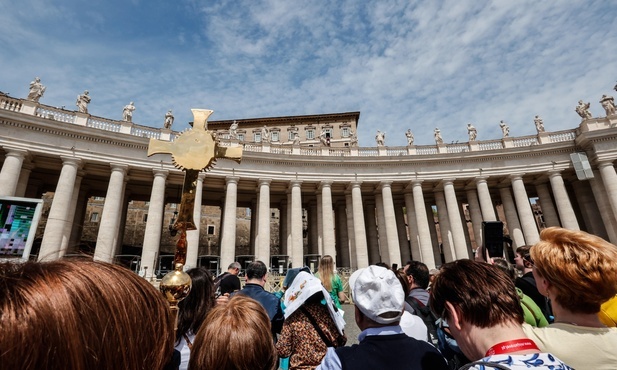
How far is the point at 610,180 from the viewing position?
25.2 meters

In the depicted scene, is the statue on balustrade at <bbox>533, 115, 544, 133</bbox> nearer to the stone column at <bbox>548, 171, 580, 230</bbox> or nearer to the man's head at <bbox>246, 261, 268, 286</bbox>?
the stone column at <bbox>548, 171, 580, 230</bbox>

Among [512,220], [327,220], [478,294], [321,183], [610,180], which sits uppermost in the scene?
[321,183]

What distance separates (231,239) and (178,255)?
21802 millimetres

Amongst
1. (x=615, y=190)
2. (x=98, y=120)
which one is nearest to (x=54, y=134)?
(x=98, y=120)

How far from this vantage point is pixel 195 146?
A: 155 inches

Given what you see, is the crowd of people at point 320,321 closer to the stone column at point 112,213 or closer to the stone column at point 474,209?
the stone column at point 112,213

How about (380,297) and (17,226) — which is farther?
(17,226)

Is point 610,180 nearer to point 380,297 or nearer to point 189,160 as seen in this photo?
point 380,297

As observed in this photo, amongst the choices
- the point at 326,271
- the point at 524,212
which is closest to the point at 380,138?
the point at 524,212

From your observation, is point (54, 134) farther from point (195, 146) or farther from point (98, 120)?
point (195, 146)

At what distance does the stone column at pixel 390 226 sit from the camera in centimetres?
2720

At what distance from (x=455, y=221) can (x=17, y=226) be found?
97.5 ft

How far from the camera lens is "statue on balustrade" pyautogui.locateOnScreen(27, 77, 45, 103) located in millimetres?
21875

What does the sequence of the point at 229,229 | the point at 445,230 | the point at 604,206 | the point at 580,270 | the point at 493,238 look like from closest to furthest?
the point at 580,270 < the point at 493,238 < the point at 229,229 < the point at 604,206 < the point at 445,230
